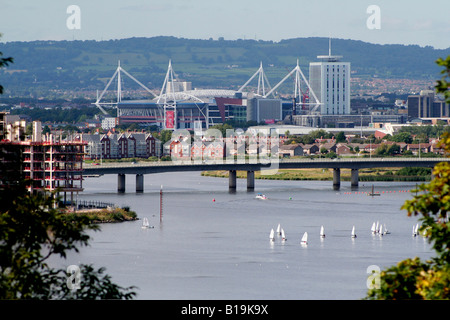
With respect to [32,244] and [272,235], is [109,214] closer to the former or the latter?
[272,235]

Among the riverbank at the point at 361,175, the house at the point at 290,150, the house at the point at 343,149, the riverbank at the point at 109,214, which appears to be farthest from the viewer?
the house at the point at 343,149

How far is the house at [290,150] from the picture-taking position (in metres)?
64.9

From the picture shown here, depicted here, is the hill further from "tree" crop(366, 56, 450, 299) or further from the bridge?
"tree" crop(366, 56, 450, 299)

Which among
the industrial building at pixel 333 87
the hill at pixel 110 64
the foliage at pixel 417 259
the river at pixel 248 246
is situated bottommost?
the river at pixel 248 246

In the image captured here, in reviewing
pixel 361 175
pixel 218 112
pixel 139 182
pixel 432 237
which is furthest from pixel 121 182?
pixel 218 112

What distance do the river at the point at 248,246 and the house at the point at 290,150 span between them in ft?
82.7

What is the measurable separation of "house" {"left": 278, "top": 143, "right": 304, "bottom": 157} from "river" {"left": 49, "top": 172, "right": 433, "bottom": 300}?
2521cm

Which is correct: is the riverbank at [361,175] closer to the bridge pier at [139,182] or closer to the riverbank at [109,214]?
the bridge pier at [139,182]

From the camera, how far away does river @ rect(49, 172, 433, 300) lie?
16.9 m

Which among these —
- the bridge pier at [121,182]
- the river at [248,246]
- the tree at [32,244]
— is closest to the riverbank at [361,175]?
the river at [248,246]

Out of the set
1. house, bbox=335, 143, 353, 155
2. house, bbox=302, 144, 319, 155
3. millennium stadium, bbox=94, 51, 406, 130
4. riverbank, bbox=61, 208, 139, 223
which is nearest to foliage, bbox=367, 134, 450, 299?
riverbank, bbox=61, 208, 139, 223

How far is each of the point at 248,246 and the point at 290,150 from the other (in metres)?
42.9

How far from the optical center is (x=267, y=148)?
64062 millimetres

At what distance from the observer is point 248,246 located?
74.6ft
